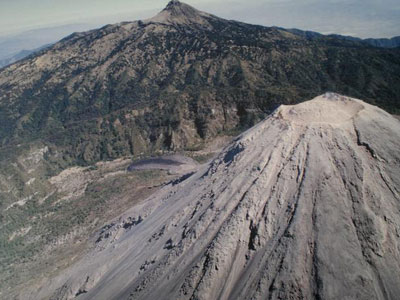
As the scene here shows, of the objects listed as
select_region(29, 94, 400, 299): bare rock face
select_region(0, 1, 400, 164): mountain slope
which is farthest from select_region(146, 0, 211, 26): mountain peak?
select_region(29, 94, 400, 299): bare rock face

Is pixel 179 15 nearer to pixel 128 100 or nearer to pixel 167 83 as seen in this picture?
pixel 167 83

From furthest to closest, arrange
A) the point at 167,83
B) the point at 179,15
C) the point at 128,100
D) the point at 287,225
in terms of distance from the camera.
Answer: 1. the point at 179,15
2. the point at 167,83
3. the point at 128,100
4. the point at 287,225

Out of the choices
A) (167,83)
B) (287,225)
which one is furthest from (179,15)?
(287,225)

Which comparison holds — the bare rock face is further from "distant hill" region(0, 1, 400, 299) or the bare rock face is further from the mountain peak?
the mountain peak

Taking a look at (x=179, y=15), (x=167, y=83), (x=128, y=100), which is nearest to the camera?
(x=128, y=100)

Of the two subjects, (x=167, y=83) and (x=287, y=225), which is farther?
(x=167, y=83)

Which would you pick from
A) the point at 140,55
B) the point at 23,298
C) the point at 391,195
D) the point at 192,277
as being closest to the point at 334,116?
the point at 391,195

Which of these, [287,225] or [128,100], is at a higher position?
[287,225]
